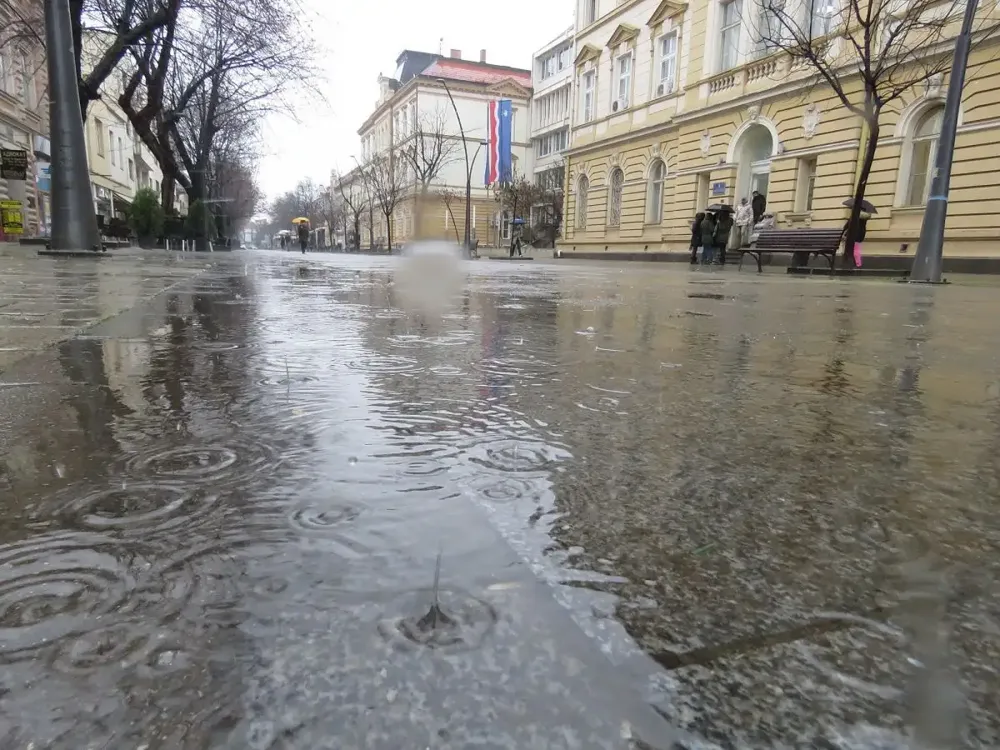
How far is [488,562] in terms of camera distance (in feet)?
3.06

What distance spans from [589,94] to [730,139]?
1059 cm

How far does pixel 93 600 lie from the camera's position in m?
0.81

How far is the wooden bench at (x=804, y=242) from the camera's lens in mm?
14523

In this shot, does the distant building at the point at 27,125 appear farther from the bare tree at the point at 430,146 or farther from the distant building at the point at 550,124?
the distant building at the point at 550,124

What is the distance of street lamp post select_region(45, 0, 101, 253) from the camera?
432 inches

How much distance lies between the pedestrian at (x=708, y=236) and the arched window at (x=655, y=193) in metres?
5.41

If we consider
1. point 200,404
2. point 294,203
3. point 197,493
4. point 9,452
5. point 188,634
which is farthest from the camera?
point 294,203

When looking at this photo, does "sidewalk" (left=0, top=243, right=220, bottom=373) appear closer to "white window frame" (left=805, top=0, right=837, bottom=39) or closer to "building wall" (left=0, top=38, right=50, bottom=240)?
"white window frame" (left=805, top=0, right=837, bottom=39)

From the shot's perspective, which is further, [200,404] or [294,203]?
[294,203]

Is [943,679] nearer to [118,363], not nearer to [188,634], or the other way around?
[188,634]

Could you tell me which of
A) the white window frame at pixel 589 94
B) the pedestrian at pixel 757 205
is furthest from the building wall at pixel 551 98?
the pedestrian at pixel 757 205

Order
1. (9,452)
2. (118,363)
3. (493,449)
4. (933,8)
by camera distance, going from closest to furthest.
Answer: (9,452), (493,449), (118,363), (933,8)

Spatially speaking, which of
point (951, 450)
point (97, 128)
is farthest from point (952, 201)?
point (97, 128)

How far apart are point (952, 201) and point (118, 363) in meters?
18.8
